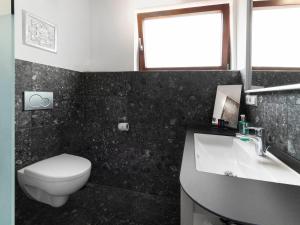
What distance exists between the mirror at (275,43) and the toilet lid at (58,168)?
152 centimetres

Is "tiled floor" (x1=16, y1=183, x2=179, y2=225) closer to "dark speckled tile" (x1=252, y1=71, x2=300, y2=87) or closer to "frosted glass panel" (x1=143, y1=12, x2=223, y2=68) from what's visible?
"dark speckled tile" (x1=252, y1=71, x2=300, y2=87)

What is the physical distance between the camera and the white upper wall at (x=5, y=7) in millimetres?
765

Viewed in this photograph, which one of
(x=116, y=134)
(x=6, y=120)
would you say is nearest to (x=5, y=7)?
(x=6, y=120)

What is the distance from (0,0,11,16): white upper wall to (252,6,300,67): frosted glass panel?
1.23 meters

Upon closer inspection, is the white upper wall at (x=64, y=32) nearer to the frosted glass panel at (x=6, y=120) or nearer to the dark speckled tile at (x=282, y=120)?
the frosted glass panel at (x=6, y=120)

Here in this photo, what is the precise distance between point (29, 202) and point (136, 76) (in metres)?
1.57

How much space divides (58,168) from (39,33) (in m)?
1.21

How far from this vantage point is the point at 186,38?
1996mm

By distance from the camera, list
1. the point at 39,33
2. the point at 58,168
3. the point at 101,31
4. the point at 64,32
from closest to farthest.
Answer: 1. the point at 58,168
2. the point at 39,33
3. the point at 64,32
4. the point at 101,31

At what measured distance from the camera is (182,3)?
190cm

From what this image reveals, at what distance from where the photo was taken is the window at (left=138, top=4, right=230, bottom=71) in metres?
1.93

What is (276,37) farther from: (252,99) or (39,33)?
(39,33)

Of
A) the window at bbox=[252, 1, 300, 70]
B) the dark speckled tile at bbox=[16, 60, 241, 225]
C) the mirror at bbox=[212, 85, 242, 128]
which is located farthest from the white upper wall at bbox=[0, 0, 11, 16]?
the mirror at bbox=[212, 85, 242, 128]

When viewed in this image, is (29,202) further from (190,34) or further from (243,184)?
(190,34)
